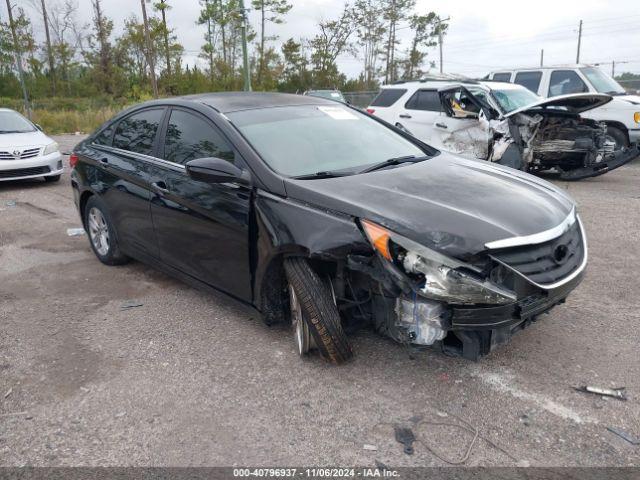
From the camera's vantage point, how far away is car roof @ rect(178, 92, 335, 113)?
411 centimetres

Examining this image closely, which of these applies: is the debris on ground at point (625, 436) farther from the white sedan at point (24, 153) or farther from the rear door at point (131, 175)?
the white sedan at point (24, 153)

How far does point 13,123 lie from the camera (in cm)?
1081

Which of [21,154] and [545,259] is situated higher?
[545,259]

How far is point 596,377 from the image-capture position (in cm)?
312

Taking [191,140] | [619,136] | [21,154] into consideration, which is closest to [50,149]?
[21,154]

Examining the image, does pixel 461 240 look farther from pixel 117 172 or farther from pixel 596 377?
pixel 117 172

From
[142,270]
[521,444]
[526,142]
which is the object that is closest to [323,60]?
[526,142]

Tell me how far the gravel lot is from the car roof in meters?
1.57

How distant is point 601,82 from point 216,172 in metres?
10.8

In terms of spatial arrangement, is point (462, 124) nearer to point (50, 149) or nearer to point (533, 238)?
point (533, 238)

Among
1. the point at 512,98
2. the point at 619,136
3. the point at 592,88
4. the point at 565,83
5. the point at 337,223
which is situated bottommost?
the point at 619,136

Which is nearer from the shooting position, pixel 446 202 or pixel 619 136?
pixel 446 202

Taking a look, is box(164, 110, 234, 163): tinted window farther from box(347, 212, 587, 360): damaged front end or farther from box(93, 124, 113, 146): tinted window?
box(347, 212, 587, 360): damaged front end

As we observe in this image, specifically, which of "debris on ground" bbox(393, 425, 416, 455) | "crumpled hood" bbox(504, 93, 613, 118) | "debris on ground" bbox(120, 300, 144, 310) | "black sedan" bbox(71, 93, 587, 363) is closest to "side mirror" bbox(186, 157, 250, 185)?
"black sedan" bbox(71, 93, 587, 363)
